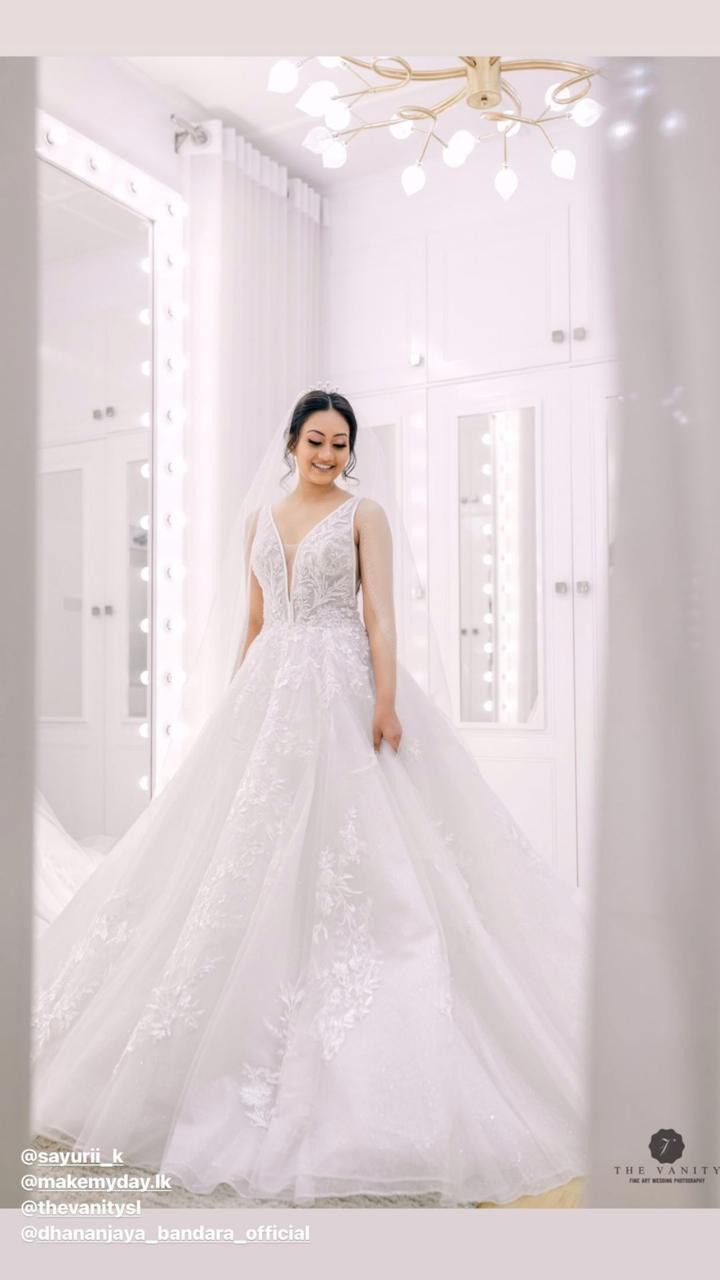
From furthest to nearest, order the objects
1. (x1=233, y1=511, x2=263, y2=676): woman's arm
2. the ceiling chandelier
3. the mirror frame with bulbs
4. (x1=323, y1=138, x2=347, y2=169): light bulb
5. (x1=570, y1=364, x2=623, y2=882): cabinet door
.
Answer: (x1=570, y1=364, x2=623, y2=882): cabinet door → the mirror frame with bulbs → (x1=323, y1=138, x2=347, y2=169): light bulb → (x1=233, y1=511, x2=263, y2=676): woman's arm → the ceiling chandelier

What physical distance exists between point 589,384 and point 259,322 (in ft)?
4.66

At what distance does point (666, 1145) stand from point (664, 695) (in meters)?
0.40

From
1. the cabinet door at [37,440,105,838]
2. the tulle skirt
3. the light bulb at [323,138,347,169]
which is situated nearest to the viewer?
the tulle skirt

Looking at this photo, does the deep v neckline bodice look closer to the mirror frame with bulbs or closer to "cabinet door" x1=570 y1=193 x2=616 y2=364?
the mirror frame with bulbs

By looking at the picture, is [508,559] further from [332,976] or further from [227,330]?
[332,976]

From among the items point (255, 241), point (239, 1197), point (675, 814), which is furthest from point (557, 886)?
point (255, 241)

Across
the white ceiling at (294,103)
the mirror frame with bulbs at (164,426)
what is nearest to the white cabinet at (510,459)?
the white ceiling at (294,103)

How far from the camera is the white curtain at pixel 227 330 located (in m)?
3.97

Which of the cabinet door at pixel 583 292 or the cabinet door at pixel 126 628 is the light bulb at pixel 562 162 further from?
the cabinet door at pixel 126 628

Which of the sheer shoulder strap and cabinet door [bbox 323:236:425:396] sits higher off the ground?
cabinet door [bbox 323:236:425:396]

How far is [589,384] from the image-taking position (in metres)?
4.00

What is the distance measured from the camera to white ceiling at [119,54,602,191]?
372 centimetres

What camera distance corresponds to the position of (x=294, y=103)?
3.97 metres

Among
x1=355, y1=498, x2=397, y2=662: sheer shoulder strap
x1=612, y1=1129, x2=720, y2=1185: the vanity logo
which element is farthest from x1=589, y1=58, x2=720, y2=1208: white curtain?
x1=355, y1=498, x2=397, y2=662: sheer shoulder strap
